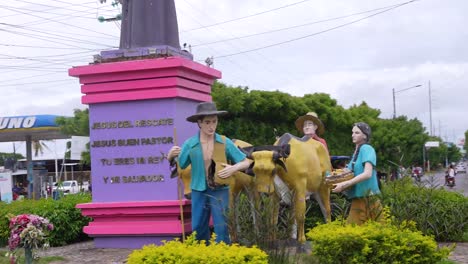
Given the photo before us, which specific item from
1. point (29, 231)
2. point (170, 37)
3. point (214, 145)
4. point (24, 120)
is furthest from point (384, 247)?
point (24, 120)

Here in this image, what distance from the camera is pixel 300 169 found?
723cm

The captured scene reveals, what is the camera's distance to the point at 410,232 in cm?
558

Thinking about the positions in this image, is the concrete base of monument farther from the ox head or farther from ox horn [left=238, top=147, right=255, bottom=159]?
the ox head

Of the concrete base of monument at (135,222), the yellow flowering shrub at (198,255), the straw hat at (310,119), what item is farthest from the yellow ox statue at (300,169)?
the yellow flowering shrub at (198,255)

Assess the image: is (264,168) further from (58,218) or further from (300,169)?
(58,218)

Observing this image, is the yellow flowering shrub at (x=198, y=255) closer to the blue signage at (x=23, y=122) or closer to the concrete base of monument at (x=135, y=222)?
the concrete base of monument at (x=135, y=222)

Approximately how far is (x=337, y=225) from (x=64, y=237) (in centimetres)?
493

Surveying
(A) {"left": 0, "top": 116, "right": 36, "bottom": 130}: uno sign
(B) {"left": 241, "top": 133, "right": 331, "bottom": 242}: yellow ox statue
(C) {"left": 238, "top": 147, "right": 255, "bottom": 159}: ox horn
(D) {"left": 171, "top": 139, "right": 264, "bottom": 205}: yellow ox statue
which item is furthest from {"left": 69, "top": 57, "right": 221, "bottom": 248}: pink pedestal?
(A) {"left": 0, "top": 116, "right": 36, "bottom": 130}: uno sign

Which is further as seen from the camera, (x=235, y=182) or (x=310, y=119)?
(x=310, y=119)

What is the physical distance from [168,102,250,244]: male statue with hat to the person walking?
1160 mm

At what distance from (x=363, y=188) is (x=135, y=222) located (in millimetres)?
3277

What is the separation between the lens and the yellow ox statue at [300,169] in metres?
6.39

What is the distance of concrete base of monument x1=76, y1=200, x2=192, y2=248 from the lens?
8141 millimetres

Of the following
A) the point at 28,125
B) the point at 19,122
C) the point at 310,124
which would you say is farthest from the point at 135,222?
the point at 19,122
